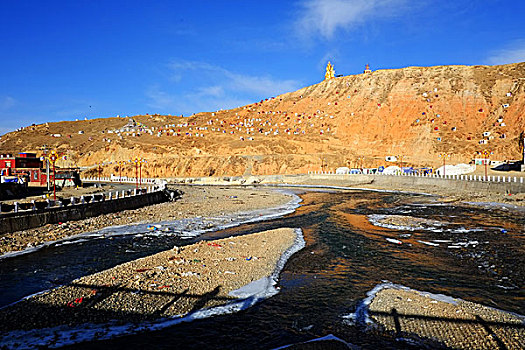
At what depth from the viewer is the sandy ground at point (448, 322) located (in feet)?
24.6

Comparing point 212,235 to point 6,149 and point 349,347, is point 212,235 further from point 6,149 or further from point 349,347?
point 6,149

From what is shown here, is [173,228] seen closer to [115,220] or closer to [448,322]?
[115,220]

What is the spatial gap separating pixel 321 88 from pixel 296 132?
2646cm

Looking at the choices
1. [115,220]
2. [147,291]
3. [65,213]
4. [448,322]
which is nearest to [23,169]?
[65,213]

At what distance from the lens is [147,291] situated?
991 cm

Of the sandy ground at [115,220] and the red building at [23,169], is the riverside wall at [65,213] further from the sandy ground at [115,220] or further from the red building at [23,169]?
the red building at [23,169]

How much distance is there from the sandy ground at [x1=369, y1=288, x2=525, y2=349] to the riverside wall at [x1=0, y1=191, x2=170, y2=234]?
Answer: 1864cm

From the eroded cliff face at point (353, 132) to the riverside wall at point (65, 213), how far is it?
142ft

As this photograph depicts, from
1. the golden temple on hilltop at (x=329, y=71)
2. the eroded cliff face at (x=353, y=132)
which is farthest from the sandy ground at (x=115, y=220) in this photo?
the golden temple on hilltop at (x=329, y=71)

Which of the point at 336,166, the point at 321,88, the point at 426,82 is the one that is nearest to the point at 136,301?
the point at 336,166

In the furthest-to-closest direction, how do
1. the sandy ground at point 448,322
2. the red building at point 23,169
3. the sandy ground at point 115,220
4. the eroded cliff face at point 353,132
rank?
1. the eroded cliff face at point 353,132
2. the red building at point 23,169
3. the sandy ground at point 115,220
4. the sandy ground at point 448,322

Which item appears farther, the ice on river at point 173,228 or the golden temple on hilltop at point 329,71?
the golden temple on hilltop at point 329,71

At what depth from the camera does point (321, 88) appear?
115 metres

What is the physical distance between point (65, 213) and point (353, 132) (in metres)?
78.8
